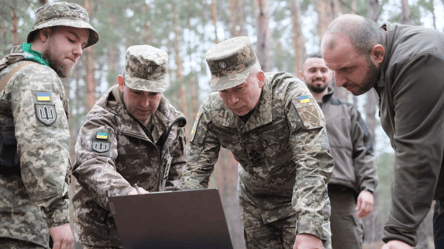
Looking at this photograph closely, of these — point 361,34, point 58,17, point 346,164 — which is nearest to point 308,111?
point 361,34

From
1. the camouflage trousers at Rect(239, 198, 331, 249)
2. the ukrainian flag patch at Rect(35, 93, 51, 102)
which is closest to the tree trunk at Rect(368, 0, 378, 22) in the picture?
the camouflage trousers at Rect(239, 198, 331, 249)

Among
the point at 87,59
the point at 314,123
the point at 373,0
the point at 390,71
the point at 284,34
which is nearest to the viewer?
the point at 390,71

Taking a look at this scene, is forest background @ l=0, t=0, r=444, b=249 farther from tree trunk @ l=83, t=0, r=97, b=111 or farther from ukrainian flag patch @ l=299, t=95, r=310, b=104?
ukrainian flag patch @ l=299, t=95, r=310, b=104

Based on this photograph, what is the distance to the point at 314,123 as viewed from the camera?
9.30ft

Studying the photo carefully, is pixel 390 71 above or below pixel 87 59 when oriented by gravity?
above

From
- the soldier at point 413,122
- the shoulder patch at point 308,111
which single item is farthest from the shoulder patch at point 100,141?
the soldier at point 413,122

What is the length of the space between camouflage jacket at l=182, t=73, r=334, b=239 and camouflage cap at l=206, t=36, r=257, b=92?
0.33m

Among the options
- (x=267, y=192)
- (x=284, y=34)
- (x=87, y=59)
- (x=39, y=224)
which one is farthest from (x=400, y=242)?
(x=284, y=34)

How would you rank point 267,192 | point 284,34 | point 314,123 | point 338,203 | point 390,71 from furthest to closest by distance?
point 284,34
point 338,203
point 267,192
point 314,123
point 390,71

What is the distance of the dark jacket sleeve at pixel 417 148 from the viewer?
207 centimetres

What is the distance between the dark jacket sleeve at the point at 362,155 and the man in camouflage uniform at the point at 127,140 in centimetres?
194

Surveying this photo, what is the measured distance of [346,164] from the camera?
443 cm

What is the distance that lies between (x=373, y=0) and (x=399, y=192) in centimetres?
752

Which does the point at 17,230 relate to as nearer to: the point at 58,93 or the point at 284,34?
the point at 58,93
